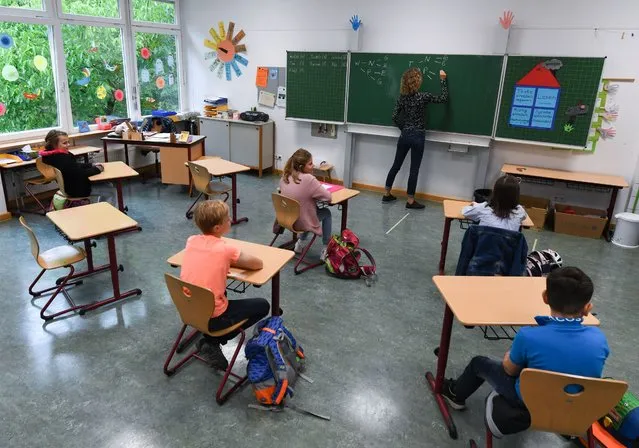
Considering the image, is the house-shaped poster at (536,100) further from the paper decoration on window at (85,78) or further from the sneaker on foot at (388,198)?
the paper decoration on window at (85,78)

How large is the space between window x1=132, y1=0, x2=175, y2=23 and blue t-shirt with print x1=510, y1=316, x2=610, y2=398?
739 cm

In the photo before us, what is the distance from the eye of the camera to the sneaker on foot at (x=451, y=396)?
2.60 meters

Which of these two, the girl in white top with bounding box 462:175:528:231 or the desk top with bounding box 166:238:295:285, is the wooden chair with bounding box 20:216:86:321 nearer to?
the desk top with bounding box 166:238:295:285

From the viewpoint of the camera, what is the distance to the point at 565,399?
5.72 ft

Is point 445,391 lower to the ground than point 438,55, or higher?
lower

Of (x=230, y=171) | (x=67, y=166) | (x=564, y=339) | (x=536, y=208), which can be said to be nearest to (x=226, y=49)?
(x=230, y=171)

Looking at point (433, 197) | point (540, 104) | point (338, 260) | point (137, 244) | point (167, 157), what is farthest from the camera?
point (433, 197)

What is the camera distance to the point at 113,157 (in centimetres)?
691

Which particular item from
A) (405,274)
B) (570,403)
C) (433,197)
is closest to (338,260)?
(405,274)

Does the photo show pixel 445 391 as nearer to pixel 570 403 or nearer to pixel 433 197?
pixel 570 403

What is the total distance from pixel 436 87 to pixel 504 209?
3314 millimetres

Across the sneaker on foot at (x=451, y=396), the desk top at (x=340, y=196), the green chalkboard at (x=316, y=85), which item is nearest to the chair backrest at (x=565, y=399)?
the sneaker on foot at (x=451, y=396)

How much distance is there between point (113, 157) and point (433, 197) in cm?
481

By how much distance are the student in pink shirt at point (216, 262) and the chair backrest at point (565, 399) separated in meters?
1.50
